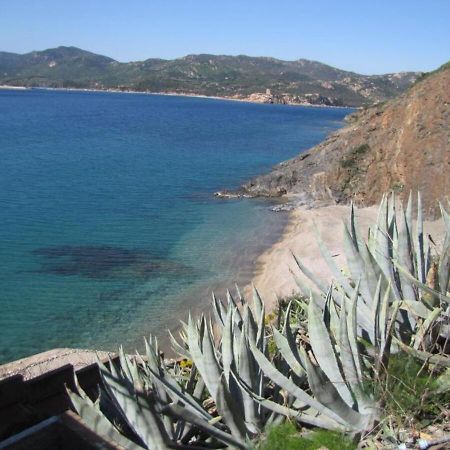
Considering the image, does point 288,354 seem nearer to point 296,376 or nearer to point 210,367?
point 296,376

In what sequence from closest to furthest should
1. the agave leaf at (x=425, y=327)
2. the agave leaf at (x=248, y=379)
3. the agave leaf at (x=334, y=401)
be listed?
the agave leaf at (x=334, y=401) → the agave leaf at (x=425, y=327) → the agave leaf at (x=248, y=379)

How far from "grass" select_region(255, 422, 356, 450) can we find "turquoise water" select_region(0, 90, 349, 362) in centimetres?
927

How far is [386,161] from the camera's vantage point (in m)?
26.2

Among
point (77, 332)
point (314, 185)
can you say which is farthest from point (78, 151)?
point (77, 332)

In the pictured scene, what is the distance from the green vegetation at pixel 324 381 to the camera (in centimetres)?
337

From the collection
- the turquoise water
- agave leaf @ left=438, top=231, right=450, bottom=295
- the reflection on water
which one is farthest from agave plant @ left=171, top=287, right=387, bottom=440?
the reflection on water

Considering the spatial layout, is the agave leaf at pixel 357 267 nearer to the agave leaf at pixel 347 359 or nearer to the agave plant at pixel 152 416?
the agave leaf at pixel 347 359

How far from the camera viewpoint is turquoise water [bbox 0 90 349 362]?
13.9m

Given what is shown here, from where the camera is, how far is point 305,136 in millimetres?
66625

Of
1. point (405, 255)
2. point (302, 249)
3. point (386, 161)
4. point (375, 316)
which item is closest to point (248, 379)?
point (375, 316)

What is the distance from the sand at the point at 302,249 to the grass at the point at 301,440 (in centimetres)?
905

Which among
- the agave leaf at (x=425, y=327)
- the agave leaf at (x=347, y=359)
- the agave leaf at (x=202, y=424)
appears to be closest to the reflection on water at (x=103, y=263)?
the agave leaf at (x=202, y=424)

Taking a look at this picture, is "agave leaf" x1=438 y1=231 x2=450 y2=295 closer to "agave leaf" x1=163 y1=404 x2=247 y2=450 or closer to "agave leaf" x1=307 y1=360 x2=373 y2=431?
"agave leaf" x1=307 y1=360 x2=373 y2=431

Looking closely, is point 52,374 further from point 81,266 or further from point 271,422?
point 81,266
